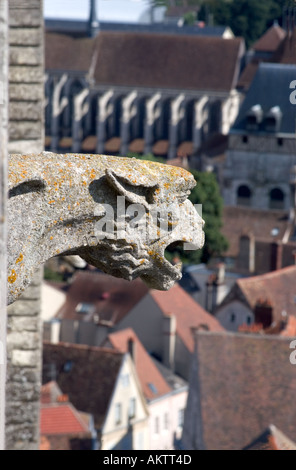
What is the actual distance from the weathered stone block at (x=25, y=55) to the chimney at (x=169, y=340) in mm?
32781

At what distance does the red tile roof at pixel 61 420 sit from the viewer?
27844 millimetres

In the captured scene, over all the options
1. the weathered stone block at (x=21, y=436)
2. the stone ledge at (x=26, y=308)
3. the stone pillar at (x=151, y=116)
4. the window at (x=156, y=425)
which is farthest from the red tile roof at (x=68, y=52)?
the weathered stone block at (x=21, y=436)

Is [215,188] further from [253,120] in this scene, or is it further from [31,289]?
[31,289]

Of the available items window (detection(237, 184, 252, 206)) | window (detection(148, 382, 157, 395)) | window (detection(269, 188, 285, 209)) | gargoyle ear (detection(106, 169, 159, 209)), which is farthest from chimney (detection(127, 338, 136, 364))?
window (detection(237, 184, 252, 206))

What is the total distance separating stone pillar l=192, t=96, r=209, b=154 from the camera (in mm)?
91500

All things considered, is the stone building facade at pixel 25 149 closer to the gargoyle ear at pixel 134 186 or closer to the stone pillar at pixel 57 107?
the gargoyle ear at pixel 134 186

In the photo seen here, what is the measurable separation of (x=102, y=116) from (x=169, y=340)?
176 ft

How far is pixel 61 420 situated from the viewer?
28.8 metres

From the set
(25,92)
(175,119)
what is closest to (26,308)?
(25,92)

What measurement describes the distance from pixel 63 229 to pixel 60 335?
38747 millimetres

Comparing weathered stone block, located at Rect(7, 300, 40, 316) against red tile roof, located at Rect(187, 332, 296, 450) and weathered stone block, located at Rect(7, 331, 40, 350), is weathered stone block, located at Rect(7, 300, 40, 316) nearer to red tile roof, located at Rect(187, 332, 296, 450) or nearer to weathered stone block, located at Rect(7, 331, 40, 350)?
weathered stone block, located at Rect(7, 331, 40, 350)

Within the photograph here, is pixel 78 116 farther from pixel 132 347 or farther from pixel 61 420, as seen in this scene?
pixel 61 420

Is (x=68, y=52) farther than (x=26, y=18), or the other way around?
(x=68, y=52)
